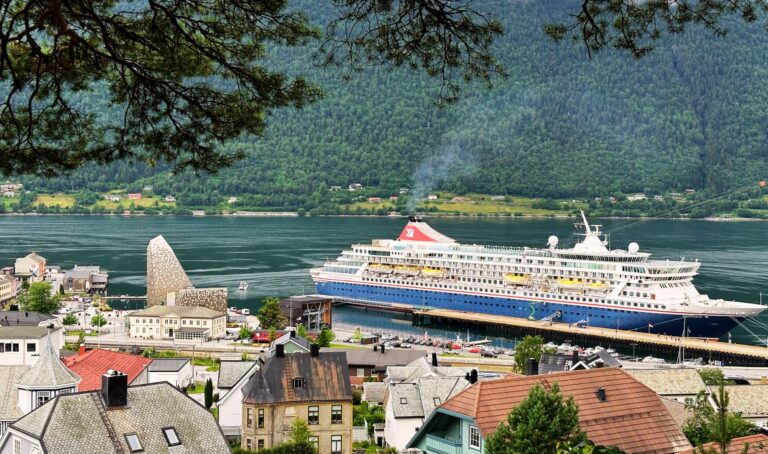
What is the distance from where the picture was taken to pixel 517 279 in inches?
2344

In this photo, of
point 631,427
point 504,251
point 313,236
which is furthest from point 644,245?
point 631,427

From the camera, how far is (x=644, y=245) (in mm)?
114250

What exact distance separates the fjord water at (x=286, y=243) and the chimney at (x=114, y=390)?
42.3m

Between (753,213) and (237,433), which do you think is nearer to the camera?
(237,433)

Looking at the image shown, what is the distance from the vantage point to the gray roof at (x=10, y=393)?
2027 centimetres

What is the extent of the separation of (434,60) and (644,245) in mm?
108544

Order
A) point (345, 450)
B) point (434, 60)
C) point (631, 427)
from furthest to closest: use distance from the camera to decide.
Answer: point (345, 450)
point (631, 427)
point (434, 60)

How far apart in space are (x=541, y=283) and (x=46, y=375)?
41097mm

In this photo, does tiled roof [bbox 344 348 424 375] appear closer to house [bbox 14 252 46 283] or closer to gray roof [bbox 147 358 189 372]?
Result: gray roof [bbox 147 358 189 372]

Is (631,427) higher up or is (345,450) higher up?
(631,427)

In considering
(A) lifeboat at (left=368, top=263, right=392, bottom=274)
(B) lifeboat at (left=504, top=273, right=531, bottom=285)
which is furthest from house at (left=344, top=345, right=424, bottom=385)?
(A) lifeboat at (left=368, top=263, right=392, bottom=274)

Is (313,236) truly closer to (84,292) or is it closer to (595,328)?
(84,292)

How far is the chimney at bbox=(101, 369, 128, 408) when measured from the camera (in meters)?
16.6

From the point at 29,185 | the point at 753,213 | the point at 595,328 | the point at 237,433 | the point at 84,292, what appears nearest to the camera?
the point at 237,433
